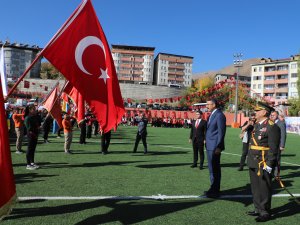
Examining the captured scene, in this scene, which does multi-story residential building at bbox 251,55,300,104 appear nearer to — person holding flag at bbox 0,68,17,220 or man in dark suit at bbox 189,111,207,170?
man in dark suit at bbox 189,111,207,170

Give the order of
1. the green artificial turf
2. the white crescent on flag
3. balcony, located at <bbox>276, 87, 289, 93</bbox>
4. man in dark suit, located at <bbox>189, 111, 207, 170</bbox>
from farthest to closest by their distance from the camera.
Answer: balcony, located at <bbox>276, 87, 289, 93</bbox> → man in dark suit, located at <bbox>189, 111, 207, 170</bbox> → the white crescent on flag → the green artificial turf

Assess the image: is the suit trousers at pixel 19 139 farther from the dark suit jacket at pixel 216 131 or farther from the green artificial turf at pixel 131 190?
the dark suit jacket at pixel 216 131

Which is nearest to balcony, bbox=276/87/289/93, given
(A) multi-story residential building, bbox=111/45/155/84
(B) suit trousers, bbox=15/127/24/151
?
(A) multi-story residential building, bbox=111/45/155/84

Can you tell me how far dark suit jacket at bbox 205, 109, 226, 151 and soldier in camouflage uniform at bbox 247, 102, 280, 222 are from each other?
1.31 m

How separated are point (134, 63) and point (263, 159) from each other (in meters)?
140

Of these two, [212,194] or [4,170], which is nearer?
[4,170]

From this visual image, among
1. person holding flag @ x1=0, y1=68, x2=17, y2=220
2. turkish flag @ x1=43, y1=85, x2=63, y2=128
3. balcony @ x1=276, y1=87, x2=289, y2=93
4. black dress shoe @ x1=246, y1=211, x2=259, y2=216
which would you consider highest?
balcony @ x1=276, y1=87, x2=289, y2=93

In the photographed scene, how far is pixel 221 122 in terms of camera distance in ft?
24.7

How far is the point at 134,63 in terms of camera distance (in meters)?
144

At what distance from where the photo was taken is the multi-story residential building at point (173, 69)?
14400 cm

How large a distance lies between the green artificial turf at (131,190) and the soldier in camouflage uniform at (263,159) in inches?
11.6

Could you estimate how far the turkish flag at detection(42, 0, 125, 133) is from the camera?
6410 mm

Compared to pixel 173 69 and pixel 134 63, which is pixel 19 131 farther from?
pixel 173 69

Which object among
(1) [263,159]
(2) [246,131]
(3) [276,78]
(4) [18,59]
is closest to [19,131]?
(2) [246,131]
